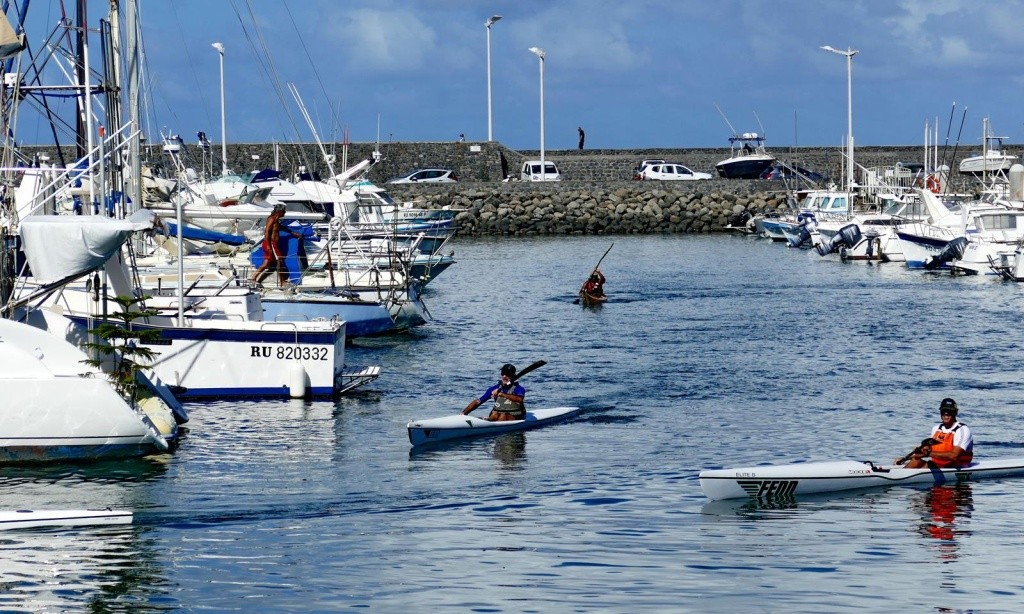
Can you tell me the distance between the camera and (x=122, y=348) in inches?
772

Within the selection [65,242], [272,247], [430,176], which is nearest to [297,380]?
[65,242]

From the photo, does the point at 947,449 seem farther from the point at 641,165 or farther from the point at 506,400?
the point at 641,165

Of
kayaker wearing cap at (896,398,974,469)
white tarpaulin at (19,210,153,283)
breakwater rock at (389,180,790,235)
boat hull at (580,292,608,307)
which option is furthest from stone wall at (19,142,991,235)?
kayaker wearing cap at (896,398,974,469)

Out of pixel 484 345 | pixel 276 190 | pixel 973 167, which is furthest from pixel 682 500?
pixel 973 167

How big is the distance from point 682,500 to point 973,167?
6444cm

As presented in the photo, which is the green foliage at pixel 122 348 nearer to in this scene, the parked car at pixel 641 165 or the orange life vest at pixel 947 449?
the orange life vest at pixel 947 449

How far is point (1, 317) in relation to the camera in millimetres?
19203

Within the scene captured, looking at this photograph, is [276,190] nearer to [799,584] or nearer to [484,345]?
[484,345]

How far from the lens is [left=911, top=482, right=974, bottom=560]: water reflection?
1542 centimetres

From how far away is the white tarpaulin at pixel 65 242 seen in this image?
767 inches

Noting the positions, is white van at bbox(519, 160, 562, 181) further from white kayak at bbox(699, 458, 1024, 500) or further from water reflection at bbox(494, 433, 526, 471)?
white kayak at bbox(699, 458, 1024, 500)

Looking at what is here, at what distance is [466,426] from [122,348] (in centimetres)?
490

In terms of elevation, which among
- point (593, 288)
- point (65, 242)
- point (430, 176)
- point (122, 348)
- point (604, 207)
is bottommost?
point (593, 288)

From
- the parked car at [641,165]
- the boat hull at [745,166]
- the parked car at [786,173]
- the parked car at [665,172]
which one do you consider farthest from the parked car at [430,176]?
the parked car at [786,173]
